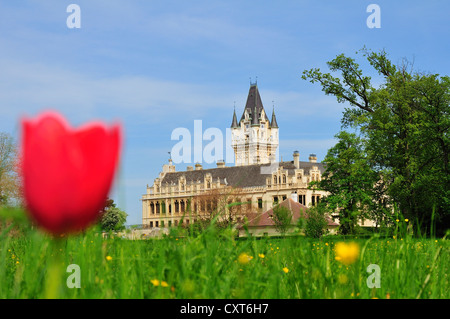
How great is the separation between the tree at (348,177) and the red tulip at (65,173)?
34483mm

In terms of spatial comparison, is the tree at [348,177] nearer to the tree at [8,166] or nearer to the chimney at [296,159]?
the tree at [8,166]

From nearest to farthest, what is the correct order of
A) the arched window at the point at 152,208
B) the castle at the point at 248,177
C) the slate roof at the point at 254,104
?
the castle at the point at 248,177 → the arched window at the point at 152,208 → the slate roof at the point at 254,104

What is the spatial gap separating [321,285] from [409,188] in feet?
110

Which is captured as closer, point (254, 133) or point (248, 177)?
point (248, 177)

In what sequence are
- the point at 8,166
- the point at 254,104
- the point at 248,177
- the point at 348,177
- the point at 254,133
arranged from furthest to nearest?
the point at 254,133 → the point at 254,104 → the point at 248,177 → the point at 348,177 → the point at 8,166

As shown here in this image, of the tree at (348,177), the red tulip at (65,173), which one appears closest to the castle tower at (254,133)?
the tree at (348,177)

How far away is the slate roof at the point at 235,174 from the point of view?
92625mm

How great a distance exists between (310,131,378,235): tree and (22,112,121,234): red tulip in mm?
34483

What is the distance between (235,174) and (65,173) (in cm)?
9715

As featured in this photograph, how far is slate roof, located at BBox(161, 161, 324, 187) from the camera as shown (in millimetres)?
92625

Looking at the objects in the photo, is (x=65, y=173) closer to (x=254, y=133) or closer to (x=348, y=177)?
(x=348, y=177)

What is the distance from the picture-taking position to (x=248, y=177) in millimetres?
93688

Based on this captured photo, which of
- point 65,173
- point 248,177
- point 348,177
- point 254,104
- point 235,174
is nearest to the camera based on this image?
point 65,173

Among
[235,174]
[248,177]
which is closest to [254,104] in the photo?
[235,174]
